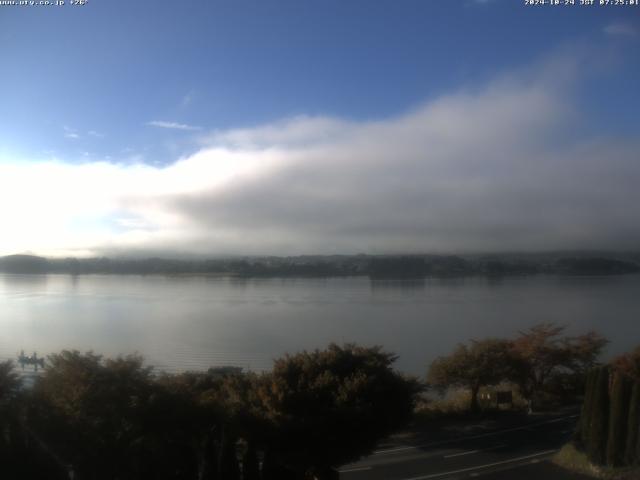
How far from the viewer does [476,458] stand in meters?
11.0

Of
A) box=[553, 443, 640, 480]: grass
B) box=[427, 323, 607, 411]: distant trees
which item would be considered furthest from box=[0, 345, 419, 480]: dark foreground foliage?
box=[427, 323, 607, 411]: distant trees

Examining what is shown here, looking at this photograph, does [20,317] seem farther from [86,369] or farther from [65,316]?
[86,369]

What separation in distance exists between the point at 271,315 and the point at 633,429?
31.0 meters

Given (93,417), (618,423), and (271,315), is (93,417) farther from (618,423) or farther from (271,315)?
(271,315)

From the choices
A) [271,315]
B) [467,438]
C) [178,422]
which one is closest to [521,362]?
[467,438]

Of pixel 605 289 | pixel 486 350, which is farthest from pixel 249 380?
pixel 605 289

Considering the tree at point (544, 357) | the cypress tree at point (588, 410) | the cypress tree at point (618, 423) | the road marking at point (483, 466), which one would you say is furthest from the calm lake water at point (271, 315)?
the cypress tree at point (618, 423)

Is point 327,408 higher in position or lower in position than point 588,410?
higher

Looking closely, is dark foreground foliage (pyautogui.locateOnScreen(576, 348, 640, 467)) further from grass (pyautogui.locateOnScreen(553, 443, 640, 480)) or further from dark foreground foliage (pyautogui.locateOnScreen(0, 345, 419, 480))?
dark foreground foliage (pyautogui.locateOnScreen(0, 345, 419, 480))

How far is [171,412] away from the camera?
768 cm

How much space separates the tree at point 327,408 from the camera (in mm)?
7867

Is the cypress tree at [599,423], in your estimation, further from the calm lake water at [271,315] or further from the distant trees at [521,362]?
the calm lake water at [271,315]

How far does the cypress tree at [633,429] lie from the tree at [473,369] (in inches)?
281

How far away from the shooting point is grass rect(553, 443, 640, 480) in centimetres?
865
